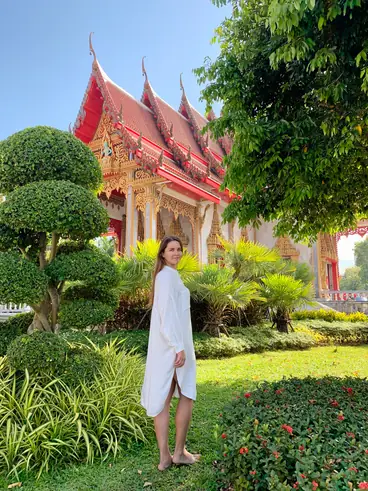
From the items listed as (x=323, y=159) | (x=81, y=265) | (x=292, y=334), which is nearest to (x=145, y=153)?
(x=292, y=334)

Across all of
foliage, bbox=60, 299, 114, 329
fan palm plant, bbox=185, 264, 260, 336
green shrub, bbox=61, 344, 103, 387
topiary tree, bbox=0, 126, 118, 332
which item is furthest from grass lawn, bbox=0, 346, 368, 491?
fan palm plant, bbox=185, 264, 260, 336

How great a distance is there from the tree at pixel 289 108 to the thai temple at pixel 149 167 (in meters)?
6.62

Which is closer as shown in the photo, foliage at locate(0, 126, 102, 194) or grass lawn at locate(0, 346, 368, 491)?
grass lawn at locate(0, 346, 368, 491)

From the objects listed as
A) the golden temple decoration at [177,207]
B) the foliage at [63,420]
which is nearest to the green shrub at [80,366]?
the foliage at [63,420]

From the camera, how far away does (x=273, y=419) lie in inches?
82.9

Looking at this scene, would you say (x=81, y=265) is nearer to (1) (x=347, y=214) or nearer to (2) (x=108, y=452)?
(2) (x=108, y=452)

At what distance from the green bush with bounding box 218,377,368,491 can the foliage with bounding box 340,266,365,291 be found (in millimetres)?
50920

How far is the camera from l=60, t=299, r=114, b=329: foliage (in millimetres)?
3658

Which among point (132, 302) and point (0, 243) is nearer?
point (0, 243)

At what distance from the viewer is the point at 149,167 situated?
976cm

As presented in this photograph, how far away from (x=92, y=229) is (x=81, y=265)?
1.23ft

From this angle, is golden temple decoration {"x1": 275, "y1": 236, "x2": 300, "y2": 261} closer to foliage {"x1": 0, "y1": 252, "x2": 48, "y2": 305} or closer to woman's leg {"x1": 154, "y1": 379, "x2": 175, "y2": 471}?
foliage {"x1": 0, "y1": 252, "x2": 48, "y2": 305}

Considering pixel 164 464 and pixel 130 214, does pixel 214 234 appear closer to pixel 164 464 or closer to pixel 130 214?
pixel 130 214

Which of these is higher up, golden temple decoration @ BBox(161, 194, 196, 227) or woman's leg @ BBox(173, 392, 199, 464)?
golden temple decoration @ BBox(161, 194, 196, 227)
